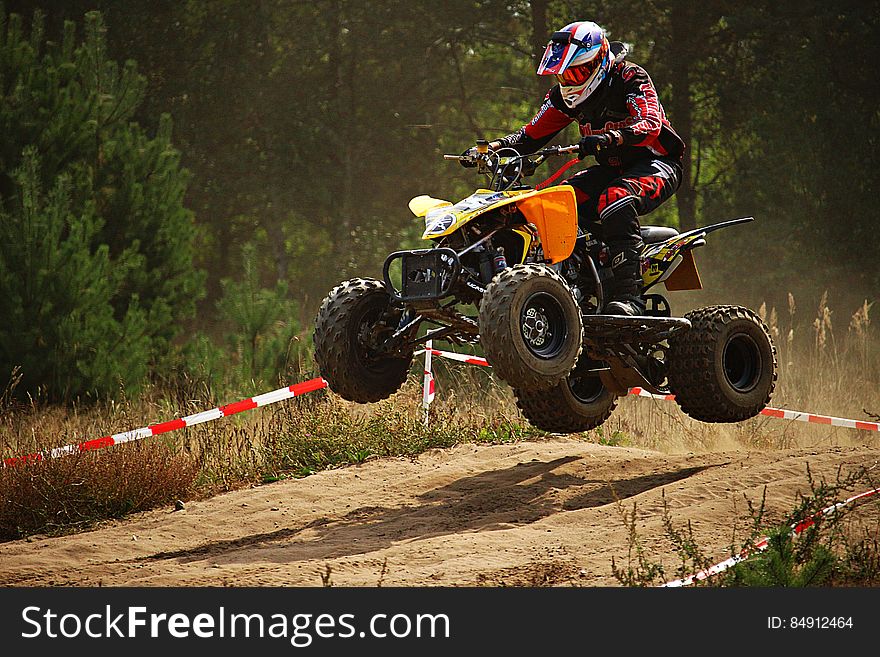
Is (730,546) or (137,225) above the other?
(137,225)

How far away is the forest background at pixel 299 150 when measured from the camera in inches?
520

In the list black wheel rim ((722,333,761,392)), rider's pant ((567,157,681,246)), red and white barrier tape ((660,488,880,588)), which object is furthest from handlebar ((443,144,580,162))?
red and white barrier tape ((660,488,880,588))

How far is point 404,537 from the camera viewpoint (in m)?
6.74

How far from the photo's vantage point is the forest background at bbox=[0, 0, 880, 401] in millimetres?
13219

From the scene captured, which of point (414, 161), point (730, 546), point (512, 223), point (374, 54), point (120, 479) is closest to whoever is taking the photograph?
point (730, 546)

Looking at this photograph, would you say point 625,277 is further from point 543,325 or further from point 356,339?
point 356,339

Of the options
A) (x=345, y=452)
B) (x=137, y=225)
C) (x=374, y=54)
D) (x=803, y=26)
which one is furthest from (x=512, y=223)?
(x=374, y=54)

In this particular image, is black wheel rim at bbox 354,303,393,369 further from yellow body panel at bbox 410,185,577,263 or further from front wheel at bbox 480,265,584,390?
front wheel at bbox 480,265,584,390

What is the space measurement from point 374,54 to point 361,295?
18481mm

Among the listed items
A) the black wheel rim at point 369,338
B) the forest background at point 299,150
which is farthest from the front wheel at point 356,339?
the forest background at point 299,150

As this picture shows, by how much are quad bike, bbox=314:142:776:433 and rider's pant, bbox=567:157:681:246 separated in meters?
0.17

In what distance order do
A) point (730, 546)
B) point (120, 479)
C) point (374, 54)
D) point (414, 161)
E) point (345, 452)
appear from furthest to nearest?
point (414, 161) → point (374, 54) → point (345, 452) → point (120, 479) → point (730, 546)

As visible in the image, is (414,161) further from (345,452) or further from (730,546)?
(730,546)

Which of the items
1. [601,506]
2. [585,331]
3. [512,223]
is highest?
[512,223]
